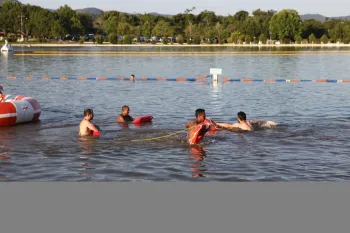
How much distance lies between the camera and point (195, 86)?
3297 centimetres

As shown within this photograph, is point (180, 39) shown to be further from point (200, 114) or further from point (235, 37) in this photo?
point (200, 114)

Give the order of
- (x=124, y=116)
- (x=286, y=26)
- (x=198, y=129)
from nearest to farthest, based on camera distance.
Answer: (x=198, y=129)
(x=124, y=116)
(x=286, y=26)

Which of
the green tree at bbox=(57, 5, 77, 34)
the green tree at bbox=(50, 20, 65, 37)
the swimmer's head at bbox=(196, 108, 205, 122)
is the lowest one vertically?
the swimmer's head at bbox=(196, 108, 205, 122)

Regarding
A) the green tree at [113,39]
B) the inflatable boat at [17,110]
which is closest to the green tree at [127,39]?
the green tree at [113,39]

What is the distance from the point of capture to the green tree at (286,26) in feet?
463

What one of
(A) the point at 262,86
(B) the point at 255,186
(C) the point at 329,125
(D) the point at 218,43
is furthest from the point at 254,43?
(B) the point at 255,186

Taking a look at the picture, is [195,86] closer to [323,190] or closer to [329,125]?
[329,125]

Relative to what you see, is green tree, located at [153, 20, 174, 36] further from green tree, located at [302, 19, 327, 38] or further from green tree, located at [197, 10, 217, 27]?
green tree, located at [302, 19, 327, 38]

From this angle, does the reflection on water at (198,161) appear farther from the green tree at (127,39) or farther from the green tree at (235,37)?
the green tree at (127,39)

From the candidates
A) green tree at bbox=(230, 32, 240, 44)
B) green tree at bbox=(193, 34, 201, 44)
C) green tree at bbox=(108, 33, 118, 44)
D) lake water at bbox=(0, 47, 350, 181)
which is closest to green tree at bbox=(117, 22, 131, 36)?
green tree at bbox=(108, 33, 118, 44)

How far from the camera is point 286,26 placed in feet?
463

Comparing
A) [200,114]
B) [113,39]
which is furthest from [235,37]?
[200,114]

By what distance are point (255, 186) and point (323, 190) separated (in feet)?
3.26

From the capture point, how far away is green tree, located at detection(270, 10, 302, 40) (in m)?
141
